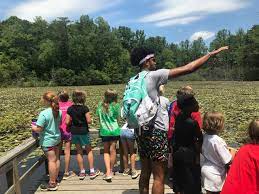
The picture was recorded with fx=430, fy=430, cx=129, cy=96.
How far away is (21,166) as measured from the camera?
8.03 m

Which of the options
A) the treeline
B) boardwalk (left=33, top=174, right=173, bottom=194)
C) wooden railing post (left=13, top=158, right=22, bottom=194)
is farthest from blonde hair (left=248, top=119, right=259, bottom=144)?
the treeline

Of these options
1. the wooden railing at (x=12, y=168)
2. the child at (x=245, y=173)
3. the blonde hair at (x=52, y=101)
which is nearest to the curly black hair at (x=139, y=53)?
the child at (x=245, y=173)

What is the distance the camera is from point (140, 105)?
384 cm

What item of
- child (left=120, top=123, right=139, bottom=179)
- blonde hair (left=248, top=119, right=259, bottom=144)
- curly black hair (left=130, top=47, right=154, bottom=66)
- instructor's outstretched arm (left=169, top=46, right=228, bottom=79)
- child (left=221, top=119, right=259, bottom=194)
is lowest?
child (left=120, top=123, right=139, bottom=179)

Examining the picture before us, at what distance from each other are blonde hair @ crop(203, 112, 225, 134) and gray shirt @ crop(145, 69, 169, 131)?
431 mm

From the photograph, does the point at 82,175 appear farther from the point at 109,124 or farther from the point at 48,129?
the point at 48,129

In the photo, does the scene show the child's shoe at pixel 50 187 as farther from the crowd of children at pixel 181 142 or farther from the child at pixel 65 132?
the child at pixel 65 132

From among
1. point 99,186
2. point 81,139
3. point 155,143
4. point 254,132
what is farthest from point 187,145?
point 81,139

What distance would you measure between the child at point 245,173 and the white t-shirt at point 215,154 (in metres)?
1.17

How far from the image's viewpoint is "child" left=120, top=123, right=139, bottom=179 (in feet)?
19.7

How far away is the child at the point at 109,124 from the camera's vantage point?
599cm

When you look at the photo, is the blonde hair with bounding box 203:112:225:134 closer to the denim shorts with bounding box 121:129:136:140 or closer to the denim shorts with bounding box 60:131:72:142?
the denim shorts with bounding box 121:129:136:140

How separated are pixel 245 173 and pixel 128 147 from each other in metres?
3.56

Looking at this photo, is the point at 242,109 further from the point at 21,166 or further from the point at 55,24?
the point at 55,24
